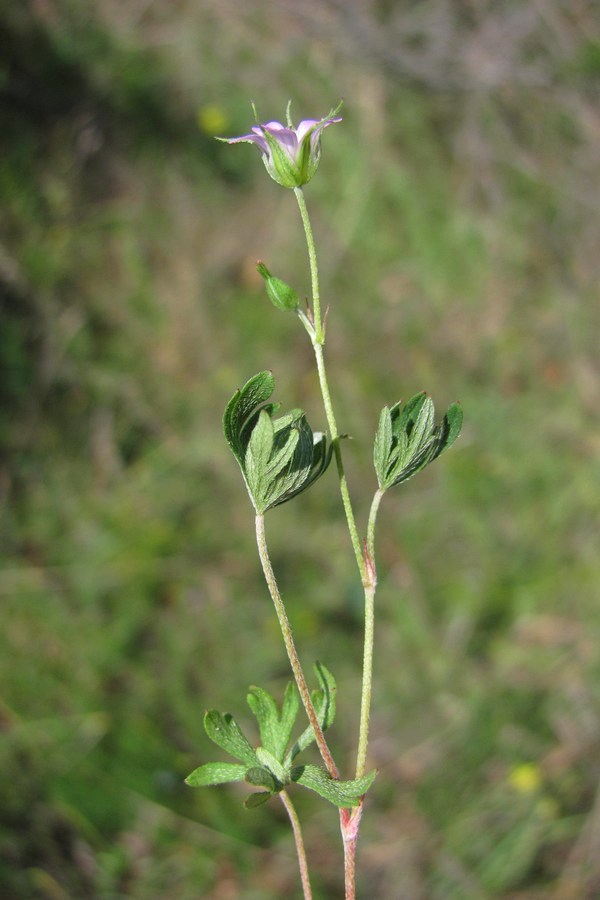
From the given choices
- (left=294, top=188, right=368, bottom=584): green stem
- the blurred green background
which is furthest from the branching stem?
the blurred green background

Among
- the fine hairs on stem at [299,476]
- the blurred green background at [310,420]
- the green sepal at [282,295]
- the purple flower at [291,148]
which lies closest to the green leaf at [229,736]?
the fine hairs on stem at [299,476]

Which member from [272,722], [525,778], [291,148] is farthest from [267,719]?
[525,778]

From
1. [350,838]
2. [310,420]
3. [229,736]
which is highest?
[310,420]

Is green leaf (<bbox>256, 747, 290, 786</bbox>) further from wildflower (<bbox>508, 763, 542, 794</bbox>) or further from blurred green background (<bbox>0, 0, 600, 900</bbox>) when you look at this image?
wildflower (<bbox>508, 763, 542, 794</bbox>)

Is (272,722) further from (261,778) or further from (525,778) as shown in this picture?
(525,778)

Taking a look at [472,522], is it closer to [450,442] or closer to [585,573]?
[585,573]
